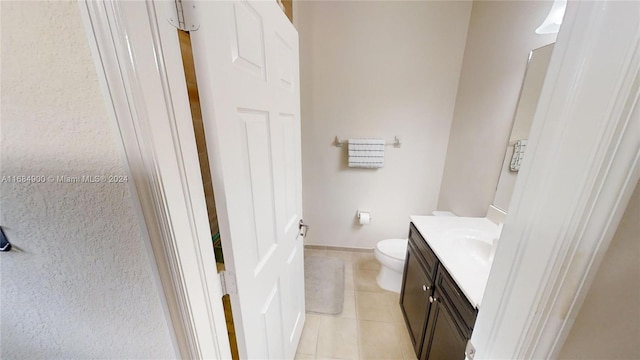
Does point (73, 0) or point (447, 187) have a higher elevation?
point (73, 0)

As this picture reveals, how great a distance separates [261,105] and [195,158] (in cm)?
33

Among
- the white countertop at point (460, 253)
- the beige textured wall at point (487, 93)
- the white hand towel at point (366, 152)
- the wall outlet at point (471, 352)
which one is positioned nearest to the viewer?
the wall outlet at point (471, 352)

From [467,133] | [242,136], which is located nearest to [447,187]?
[467,133]

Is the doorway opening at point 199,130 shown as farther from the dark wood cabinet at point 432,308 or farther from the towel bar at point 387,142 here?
the towel bar at point 387,142

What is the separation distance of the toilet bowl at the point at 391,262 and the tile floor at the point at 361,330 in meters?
0.07

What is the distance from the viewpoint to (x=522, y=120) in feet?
4.12

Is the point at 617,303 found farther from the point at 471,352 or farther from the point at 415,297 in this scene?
the point at 415,297

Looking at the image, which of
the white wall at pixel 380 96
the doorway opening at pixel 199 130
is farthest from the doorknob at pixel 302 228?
the white wall at pixel 380 96

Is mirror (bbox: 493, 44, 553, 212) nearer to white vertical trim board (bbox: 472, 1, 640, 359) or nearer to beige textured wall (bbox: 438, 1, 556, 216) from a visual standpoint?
beige textured wall (bbox: 438, 1, 556, 216)

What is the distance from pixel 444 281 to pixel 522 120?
1.07 metres

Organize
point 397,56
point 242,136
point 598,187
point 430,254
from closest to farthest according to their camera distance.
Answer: point 598,187, point 242,136, point 430,254, point 397,56

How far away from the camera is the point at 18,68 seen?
1.21 feet

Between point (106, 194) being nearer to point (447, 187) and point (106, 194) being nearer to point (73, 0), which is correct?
point (73, 0)

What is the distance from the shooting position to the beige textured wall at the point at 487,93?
49.9 inches
